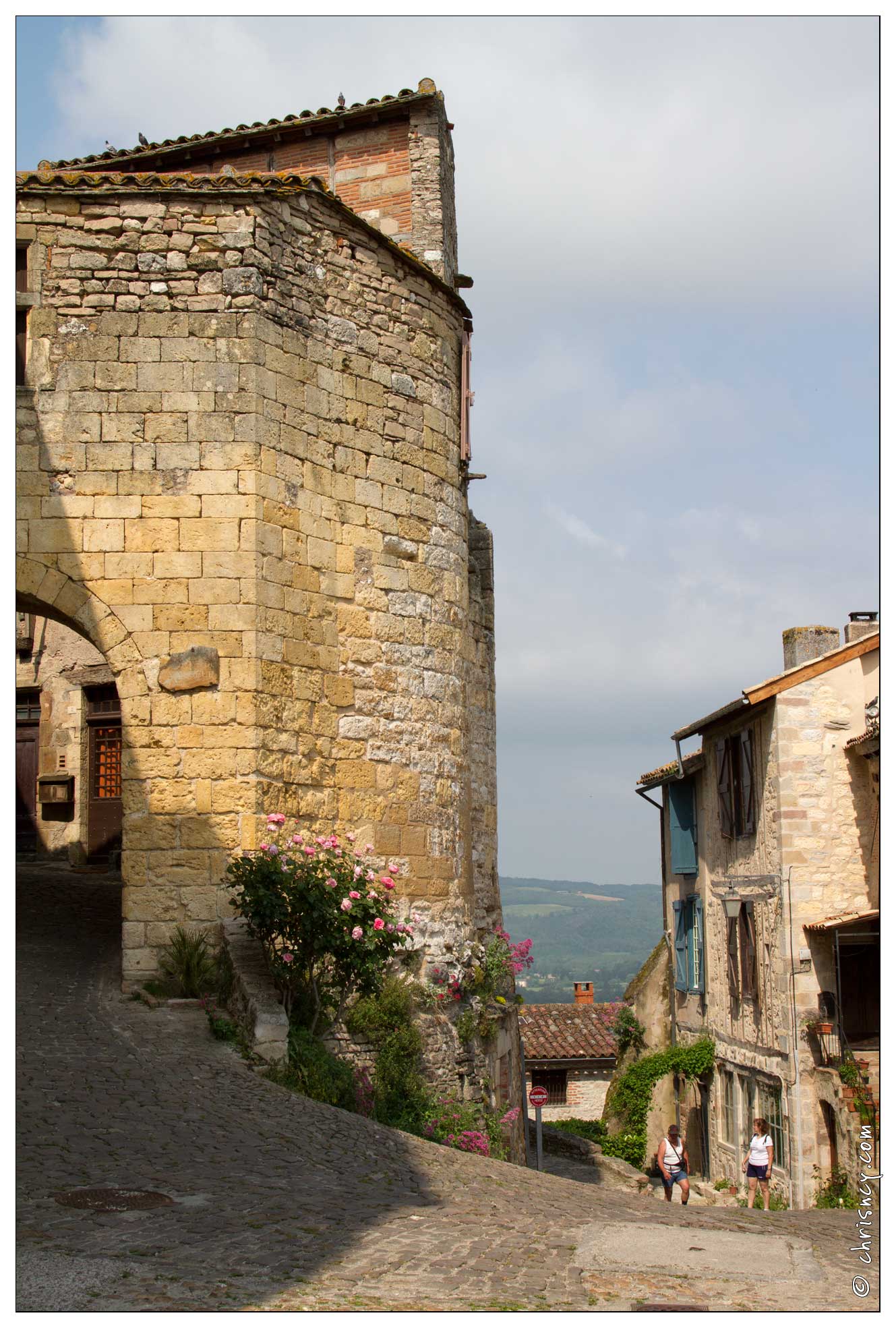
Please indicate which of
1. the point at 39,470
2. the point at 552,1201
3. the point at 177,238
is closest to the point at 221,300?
the point at 177,238

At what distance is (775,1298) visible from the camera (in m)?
5.34

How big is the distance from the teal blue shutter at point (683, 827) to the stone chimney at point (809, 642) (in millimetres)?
3649

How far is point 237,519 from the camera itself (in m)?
9.91

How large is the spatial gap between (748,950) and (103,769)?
9.23 m

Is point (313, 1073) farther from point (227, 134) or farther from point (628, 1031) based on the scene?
point (628, 1031)

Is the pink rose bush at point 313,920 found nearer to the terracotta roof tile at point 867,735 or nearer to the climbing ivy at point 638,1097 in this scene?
the terracotta roof tile at point 867,735

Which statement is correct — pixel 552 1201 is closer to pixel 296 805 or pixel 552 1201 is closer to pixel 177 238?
pixel 296 805

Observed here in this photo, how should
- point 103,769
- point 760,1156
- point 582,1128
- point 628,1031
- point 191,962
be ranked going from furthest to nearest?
point 582,1128 → point 628,1031 → point 103,769 → point 760,1156 → point 191,962

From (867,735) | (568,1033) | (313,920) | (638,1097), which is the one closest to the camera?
(313,920)

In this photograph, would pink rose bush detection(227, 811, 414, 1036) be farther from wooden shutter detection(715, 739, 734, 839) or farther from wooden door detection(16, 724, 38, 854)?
wooden shutter detection(715, 739, 734, 839)

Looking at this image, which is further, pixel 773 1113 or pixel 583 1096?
pixel 583 1096

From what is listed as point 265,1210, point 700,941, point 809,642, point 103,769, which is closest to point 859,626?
point 809,642

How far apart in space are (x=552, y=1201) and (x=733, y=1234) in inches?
39.8

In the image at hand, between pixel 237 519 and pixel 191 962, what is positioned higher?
pixel 237 519
